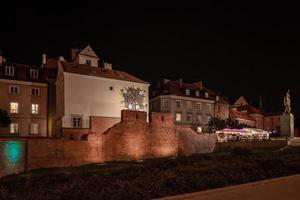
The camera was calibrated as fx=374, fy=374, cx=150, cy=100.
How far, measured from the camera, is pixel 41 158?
113 ft

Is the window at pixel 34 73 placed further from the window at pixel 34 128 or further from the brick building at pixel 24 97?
the window at pixel 34 128

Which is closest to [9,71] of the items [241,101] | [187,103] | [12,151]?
[12,151]

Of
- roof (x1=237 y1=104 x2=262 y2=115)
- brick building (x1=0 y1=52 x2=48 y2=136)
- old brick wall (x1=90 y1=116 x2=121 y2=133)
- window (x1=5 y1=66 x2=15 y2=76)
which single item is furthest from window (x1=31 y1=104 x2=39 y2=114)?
roof (x1=237 y1=104 x2=262 y2=115)

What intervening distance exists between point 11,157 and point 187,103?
112 ft

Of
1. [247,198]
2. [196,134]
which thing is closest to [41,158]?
[196,134]

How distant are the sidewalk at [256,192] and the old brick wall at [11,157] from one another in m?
24.7

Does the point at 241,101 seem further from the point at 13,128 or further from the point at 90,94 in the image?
the point at 13,128

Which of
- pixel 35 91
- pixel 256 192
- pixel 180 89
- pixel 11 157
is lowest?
pixel 11 157

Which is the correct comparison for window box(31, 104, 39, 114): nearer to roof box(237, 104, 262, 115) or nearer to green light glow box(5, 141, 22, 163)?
Result: green light glow box(5, 141, 22, 163)

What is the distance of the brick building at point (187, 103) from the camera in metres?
59.6

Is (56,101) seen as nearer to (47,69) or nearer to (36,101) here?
(36,101)

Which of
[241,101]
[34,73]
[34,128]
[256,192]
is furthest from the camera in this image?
[241,101]

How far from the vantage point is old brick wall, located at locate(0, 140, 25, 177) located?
32.6 m

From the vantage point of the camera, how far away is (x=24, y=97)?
150 ft
